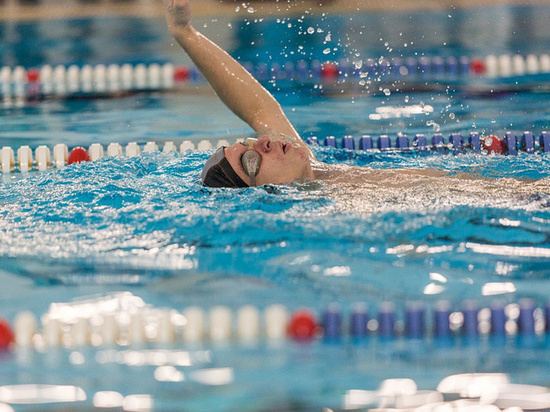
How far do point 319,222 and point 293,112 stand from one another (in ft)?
7.22

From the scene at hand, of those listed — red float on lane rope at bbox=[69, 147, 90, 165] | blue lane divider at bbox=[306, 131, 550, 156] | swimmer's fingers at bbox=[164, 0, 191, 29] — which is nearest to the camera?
swimmer's fingers at bbox=[164, 0, 191, 29]

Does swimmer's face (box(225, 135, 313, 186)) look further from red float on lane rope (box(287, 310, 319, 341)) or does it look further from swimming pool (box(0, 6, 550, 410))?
red float on lane rope (box(287, 310, 319, 341))

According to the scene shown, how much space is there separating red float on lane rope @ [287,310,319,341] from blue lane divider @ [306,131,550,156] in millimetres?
2017

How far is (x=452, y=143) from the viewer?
4.15 m

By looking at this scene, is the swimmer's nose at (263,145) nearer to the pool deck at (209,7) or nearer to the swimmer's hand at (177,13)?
the swimmer's hand at (177,13)

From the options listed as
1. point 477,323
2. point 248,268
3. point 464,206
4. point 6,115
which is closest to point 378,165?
point 464,206

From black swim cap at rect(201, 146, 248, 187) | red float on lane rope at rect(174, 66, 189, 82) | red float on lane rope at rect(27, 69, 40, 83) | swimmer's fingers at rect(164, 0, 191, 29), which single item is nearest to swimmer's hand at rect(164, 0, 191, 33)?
swimmer's fingers at rect(164, 0, 191, 29)

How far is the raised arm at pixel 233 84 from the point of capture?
3.31 meters

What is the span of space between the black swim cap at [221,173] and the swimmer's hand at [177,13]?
56 cm

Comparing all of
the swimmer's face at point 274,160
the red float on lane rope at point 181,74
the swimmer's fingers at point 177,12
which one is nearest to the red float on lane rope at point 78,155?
the swimmer's fingers at point 177,12

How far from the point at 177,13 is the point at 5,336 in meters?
1.50

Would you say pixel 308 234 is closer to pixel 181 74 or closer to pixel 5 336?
pixel 5 336

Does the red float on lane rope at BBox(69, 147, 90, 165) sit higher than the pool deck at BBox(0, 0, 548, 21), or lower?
lower

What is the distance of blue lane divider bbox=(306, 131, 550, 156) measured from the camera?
4039 mm
